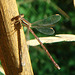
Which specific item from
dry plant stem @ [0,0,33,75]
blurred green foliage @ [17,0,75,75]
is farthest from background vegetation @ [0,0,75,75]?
dry plant stem @ [0,0,33,75]

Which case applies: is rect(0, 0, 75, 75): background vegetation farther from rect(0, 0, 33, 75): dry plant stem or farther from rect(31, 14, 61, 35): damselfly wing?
rect(0, 0, 33, 75): dry plant stem

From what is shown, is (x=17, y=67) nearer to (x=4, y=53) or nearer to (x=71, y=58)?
(x=4, y=53)

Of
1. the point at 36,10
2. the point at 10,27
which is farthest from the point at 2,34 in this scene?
the point at 36,10

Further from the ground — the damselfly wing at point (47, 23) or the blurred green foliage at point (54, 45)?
the damselfly wing at point (47, 23)

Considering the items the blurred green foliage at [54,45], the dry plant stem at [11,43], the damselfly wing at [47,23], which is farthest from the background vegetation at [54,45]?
the dry plant stem at [11,43]

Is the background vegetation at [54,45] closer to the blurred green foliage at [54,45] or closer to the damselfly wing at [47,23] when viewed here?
the blurred green foliage at [54,45]

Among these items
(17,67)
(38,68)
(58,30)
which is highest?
(17,67)
